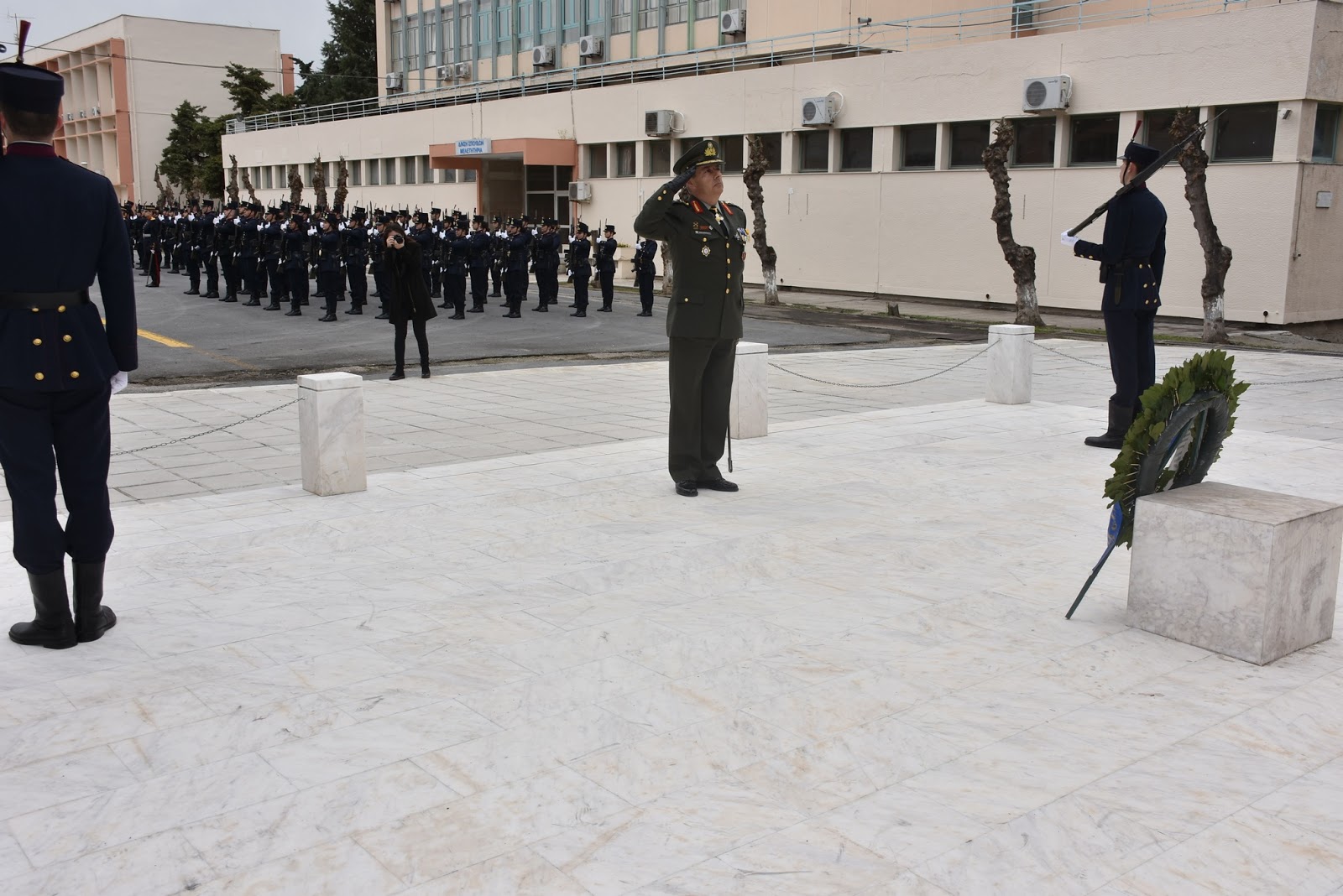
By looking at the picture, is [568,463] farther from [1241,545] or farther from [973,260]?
[973,260]

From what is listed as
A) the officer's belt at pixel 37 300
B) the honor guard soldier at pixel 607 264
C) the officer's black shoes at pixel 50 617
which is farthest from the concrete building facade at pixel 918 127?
the officer's black shoes at pixel 50 617

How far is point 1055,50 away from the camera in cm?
Result: 2456

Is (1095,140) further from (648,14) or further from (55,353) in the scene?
(55,353)

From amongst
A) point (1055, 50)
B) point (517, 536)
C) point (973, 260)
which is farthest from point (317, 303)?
point (517, 536)

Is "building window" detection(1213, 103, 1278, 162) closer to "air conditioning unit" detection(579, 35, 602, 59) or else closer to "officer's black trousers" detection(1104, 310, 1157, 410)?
"officer's black trousers" detection(1104, 310, 1157, 410)

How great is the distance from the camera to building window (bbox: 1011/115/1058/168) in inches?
997

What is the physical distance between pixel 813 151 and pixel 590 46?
1388cm

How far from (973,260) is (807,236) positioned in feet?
17.1

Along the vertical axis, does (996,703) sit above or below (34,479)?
below

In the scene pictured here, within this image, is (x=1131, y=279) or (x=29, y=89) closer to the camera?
(x=29, y=89)

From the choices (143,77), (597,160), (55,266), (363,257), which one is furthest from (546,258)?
(143,77)

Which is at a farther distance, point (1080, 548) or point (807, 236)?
point (807, 236)

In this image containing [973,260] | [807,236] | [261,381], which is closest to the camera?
[261,381]

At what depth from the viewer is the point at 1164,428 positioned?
4828mm
